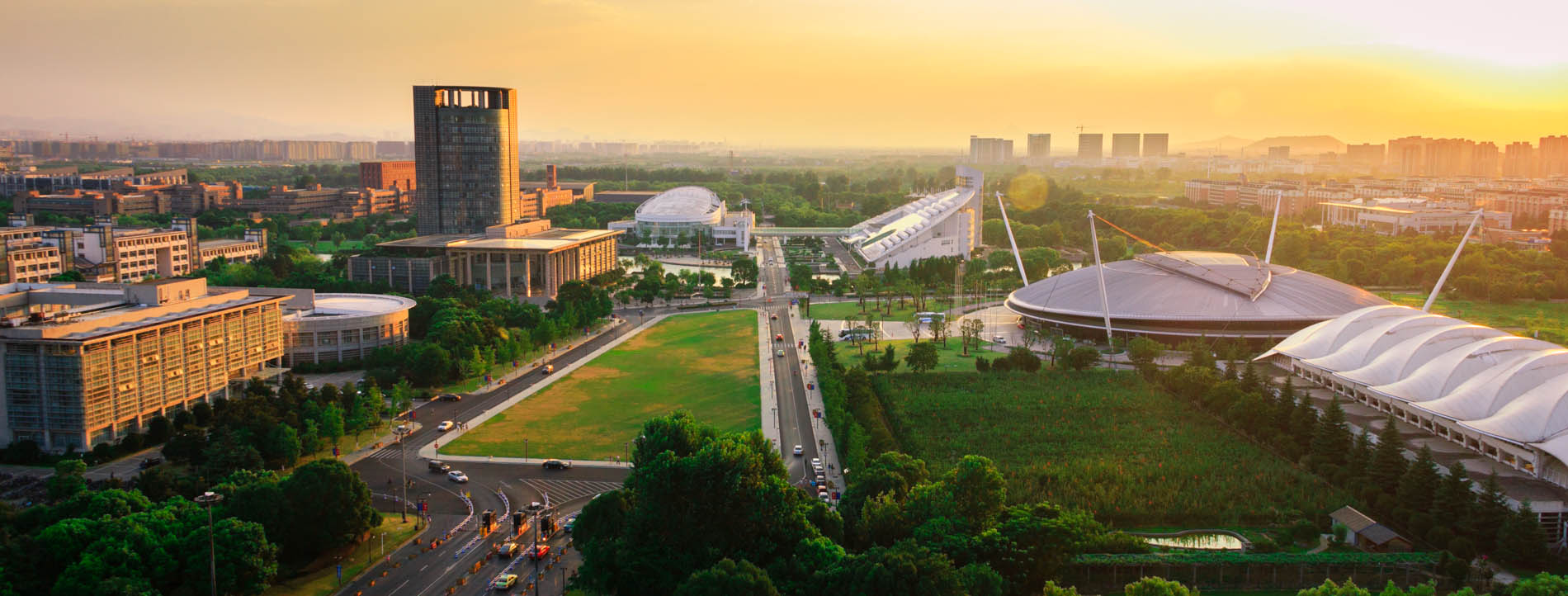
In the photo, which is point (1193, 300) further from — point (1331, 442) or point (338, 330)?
point (338, 330)

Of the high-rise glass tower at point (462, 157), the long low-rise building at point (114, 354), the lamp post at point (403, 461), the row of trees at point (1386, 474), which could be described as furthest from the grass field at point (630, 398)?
the high-rise glass tower at point (462, 157)

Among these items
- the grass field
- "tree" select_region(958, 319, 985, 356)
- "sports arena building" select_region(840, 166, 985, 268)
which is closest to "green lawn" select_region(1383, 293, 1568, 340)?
"tree" select_region(958, 319, 985, 356)

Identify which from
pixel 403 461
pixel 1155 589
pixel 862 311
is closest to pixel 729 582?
pixel 1155 589

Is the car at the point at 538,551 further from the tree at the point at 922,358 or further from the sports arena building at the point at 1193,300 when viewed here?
the sports arena building at the point at 1193,300

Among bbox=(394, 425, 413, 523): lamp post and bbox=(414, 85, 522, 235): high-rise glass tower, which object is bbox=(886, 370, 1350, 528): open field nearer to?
bbox=(394, 425, 413, 523): lamp post

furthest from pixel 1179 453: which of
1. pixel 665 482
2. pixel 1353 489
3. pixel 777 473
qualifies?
pixel 665 482

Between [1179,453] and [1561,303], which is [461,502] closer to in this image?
[1179,453]
